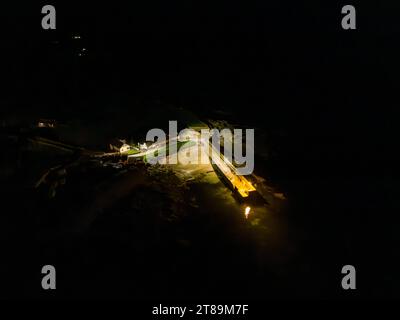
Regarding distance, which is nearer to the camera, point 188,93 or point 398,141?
point 188,93

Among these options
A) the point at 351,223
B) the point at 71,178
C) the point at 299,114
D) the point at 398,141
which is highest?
the point at 299,114

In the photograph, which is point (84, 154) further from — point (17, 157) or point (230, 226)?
point (230, 226)

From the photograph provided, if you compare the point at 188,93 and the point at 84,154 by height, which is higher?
the point at 188,93

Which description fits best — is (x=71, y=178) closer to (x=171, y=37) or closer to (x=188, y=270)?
(x=188, y=270)

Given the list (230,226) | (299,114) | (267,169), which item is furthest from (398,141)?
(230,226)

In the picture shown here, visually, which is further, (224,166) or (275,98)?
(275,98)
